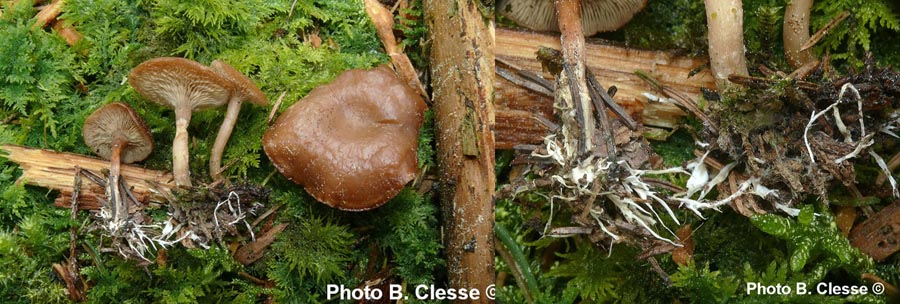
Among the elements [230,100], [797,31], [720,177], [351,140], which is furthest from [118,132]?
[797,31]

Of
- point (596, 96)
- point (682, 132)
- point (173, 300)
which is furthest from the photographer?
point (682, 132)

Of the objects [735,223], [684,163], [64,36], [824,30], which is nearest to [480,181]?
[684,163]

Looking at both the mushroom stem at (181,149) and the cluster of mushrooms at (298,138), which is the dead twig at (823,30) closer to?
the cluster of mushrooms at (298,138)

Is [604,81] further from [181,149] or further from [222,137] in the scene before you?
[181,149]

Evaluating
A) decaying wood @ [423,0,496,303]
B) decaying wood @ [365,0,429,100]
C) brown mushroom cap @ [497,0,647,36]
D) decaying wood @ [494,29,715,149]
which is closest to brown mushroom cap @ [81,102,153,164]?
decaying wood @ [365,0,429,100]

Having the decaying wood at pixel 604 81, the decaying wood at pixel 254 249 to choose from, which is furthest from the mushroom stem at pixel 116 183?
the decaying wood at pixel 604 81

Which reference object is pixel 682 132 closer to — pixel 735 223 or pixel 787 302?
pixel 735 223
